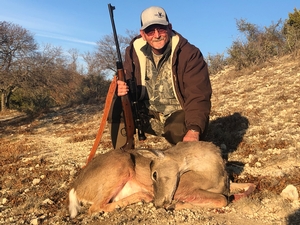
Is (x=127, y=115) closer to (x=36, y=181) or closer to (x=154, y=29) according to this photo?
(x=154, y=29)

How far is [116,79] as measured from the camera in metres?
4.88

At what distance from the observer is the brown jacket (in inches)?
176

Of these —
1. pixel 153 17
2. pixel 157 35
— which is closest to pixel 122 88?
pixel 157 35

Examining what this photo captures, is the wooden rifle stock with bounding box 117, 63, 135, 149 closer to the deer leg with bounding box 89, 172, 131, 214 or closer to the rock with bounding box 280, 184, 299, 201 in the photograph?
the deer leg with bounding box 89, 172, 131, 214

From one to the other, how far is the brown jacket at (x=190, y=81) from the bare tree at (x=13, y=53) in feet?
46.1

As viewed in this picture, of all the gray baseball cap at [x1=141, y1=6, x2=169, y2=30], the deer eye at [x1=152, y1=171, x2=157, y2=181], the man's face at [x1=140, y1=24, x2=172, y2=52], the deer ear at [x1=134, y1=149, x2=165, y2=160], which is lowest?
the deer eye at [x1=152, y1=171, x2=157, y2=181]

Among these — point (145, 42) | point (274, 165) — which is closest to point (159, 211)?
point (274, 165)

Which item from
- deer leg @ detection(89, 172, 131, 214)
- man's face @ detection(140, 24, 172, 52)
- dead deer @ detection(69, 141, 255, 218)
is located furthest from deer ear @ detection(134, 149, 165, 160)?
man's face @ detection(140, 24, 172, 52)

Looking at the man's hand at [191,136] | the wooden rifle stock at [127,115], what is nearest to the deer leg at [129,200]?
the man's hand at [191,136]

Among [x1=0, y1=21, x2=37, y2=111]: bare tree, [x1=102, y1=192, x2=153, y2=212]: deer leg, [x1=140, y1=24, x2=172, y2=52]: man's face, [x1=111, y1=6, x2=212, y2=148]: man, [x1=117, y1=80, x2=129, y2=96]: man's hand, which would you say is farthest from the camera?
[x1=0, y1=21, x2=37, y2=111]: bare tree

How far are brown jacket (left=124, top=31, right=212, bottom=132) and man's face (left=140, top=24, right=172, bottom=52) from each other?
0.15 metres

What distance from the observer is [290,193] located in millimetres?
3508

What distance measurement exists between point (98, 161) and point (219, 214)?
156cm

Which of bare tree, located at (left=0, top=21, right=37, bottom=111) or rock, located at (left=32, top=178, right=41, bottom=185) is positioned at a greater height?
bare tree, located at (left=0, top=21, right=37, bottom=111)
